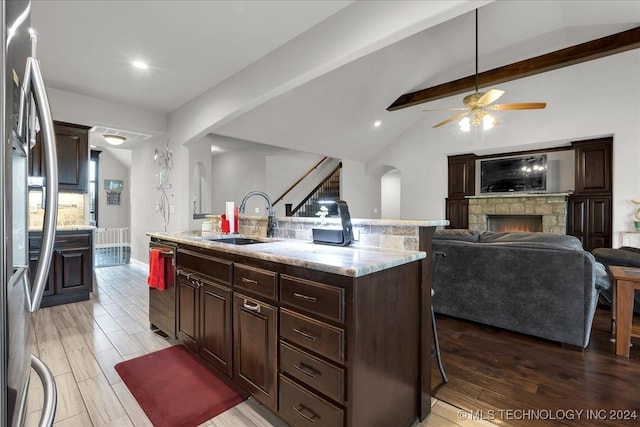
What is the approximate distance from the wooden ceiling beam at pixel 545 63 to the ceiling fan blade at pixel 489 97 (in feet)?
5.73

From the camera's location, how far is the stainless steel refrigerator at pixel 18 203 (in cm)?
62

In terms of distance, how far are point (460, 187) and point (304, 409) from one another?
6.83 m

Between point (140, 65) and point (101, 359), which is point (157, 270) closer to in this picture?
point (101, 359)

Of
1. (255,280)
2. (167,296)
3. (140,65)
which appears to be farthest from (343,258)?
(140,65)

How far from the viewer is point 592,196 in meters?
5.66

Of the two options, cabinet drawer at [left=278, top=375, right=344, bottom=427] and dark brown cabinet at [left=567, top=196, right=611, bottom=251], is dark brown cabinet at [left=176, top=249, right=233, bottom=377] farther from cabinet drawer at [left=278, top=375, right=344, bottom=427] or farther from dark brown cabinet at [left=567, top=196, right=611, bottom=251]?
dark brown cabinet at [left=567, top=196, right=611, bottom=251]

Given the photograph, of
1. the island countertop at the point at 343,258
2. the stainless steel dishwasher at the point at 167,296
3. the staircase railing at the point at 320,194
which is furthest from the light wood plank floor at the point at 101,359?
the staircase railing at the point at 320,194

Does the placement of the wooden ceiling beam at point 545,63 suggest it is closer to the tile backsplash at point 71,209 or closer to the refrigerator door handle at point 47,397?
the tile backsplash at point 71,209

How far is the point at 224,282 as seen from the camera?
76.2 inches

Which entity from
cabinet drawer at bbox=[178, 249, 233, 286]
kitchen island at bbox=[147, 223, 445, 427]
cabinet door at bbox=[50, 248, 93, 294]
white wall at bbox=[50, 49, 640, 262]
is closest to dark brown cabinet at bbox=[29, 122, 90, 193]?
white wall at bbox=[50, 49, 640, 262]

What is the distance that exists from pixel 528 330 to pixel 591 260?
30.8 inches

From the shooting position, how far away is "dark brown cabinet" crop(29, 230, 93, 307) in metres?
3.64

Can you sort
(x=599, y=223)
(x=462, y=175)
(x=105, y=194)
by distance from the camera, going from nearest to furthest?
(x=599, y=223) < (x=462, y=175) < (x=105, y=194)

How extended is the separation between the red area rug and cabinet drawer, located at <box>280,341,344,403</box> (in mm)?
649
